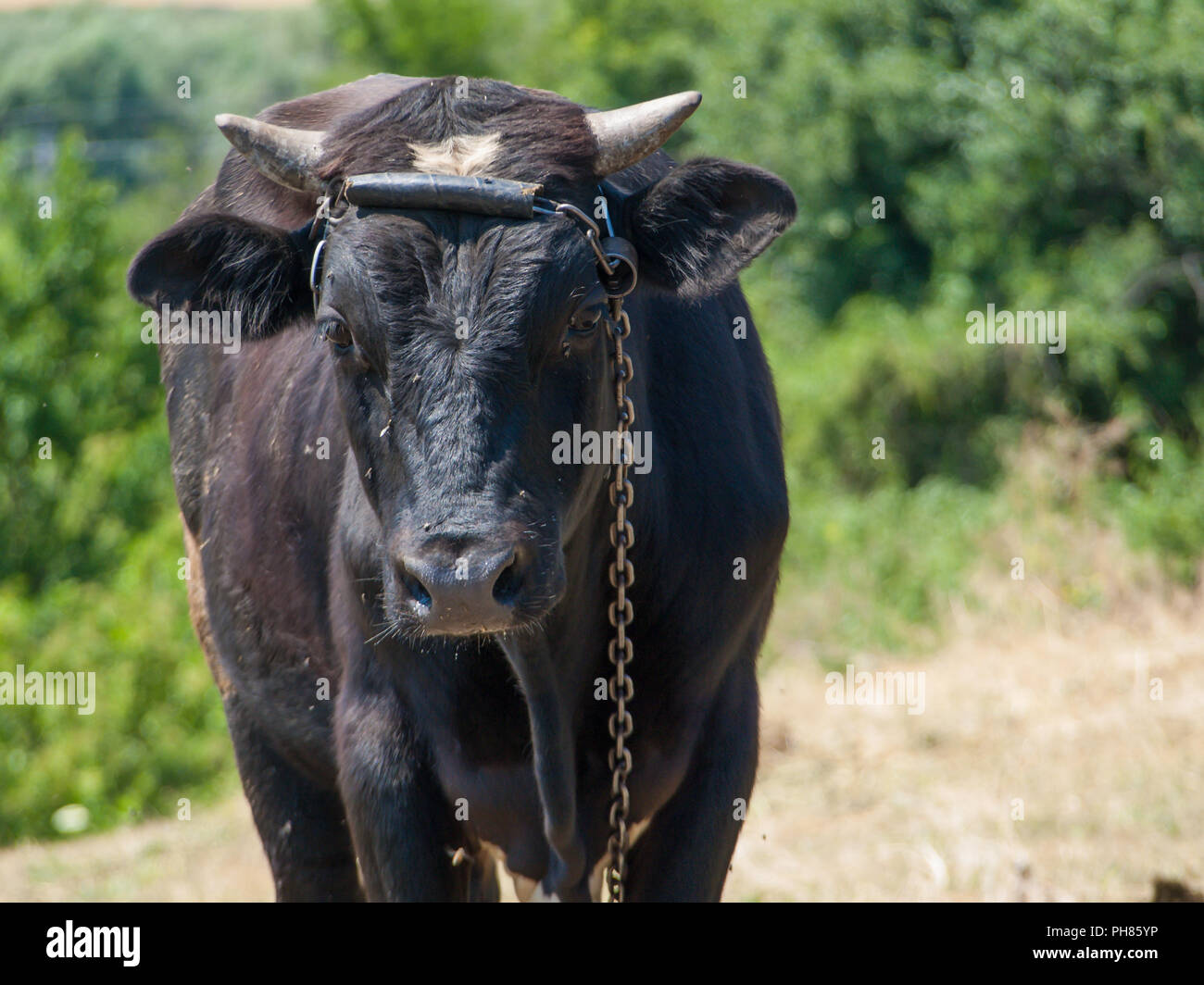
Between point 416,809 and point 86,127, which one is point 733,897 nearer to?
point 416,809

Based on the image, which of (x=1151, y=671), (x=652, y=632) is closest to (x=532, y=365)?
(x=652, y=632)

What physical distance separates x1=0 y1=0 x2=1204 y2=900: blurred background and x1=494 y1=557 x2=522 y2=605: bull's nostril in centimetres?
383

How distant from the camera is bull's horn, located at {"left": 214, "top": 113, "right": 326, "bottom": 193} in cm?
360

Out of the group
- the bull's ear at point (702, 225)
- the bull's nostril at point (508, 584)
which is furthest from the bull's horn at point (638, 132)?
the bull's nostril at point (508, 584)

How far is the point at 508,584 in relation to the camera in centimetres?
304

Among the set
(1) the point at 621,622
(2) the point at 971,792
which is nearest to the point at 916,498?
(2) the point at 971,792

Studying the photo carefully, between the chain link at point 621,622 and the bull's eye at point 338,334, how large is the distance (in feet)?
2.15

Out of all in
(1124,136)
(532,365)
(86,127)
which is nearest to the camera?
(532,365)

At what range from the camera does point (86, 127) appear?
161 ft

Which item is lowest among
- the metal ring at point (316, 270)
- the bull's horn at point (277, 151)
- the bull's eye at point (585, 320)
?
the bull's eye at point (585, 320)

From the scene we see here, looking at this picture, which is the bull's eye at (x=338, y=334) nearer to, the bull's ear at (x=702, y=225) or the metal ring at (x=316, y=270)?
the metal ring at (x=316, y=270)

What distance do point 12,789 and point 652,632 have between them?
13342 mm

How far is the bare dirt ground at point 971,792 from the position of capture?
6.71m

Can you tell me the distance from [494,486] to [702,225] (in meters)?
1.02
